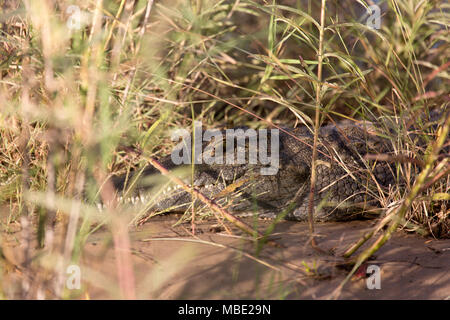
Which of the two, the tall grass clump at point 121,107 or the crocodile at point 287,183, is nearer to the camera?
the tall grass clump at point 121,107

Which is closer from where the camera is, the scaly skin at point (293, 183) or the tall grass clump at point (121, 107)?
the tall grass clump at point (121, 107)

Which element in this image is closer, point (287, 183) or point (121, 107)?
point (121, 107)

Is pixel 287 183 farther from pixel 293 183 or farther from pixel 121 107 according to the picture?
pixel 121 107

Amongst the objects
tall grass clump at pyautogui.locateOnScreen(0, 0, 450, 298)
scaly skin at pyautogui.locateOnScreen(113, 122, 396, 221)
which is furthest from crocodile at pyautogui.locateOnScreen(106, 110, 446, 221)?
tall grass clump at pyautogui.locateOnScreen(0, 0, 450, 298)

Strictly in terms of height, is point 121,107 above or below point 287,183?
above

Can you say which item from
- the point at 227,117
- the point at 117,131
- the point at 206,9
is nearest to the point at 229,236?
the point at 117,131

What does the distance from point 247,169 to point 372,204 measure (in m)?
0.78

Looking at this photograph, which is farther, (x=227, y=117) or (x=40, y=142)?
(x=227, y=117)

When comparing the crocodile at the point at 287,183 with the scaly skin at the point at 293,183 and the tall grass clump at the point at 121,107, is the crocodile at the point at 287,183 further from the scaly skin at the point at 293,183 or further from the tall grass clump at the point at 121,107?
the tall grass clump at the point at 121,107

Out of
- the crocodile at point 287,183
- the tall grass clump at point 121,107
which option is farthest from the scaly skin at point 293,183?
the tall grass clump at point 121,107

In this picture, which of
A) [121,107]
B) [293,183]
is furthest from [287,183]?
[121,107]

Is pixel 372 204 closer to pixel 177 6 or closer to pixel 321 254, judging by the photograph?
pixel 321 254

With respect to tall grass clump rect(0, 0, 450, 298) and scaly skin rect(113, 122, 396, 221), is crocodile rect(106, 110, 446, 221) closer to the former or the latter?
scaly skin rect(113, 122, 396, 221)
